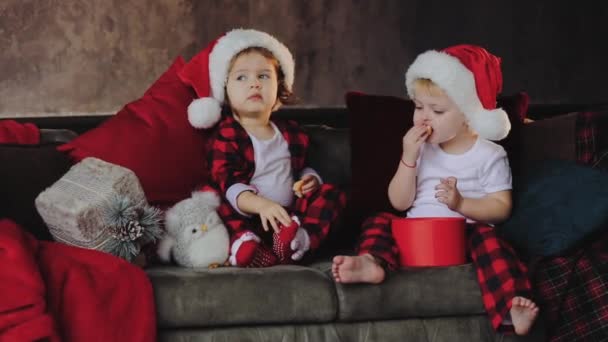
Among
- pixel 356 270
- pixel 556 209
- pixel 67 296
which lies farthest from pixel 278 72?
pixel 67 296

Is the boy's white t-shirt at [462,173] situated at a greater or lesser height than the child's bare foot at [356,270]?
greater

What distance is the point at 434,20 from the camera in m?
3.07

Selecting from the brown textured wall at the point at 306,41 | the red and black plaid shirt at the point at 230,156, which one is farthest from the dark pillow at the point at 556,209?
the brown textured wall at the point at 306,41

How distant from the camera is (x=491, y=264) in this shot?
1.71 metres

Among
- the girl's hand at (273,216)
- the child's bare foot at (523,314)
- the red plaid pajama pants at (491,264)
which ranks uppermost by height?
the girl's hand at (273,216)

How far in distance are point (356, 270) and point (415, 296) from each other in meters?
0.16

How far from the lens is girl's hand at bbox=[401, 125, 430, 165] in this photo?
6.23ft

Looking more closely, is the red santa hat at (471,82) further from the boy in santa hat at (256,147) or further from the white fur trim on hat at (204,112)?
the white fur trim on hat at (204,112)

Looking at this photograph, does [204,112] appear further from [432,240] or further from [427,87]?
[432,240]

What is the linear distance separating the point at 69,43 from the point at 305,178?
117cm

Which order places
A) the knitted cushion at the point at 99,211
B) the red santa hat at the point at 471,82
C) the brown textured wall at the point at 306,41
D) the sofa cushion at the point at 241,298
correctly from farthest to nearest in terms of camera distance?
the brown textured wall at the point at 306,41
the red santa hat at the point at 471,82
the knitted cushion at the point at 99,211
the sofa cushion at the point at 241,298

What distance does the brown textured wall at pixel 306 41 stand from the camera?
8.69 feet

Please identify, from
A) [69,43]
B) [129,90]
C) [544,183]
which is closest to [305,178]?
[544,183]

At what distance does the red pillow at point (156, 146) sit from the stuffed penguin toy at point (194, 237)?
0.47 ft
